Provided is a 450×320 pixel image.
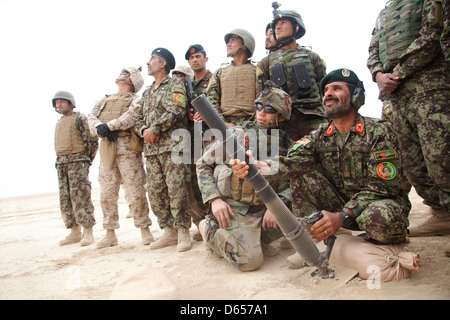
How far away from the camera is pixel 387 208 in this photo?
2.18m

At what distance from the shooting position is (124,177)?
174 inches

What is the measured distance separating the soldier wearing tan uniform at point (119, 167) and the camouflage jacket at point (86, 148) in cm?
65

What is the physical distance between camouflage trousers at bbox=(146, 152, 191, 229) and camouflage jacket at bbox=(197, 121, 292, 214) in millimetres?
757

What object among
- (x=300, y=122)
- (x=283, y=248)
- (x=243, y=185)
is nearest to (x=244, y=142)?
(x=243, y=185)

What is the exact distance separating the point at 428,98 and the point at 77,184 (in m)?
4.63

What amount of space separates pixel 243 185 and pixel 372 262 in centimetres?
→ 130

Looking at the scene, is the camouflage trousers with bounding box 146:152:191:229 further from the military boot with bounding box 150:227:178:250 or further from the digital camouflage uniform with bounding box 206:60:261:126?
the digital camouflage uniform with bounding box 206:60:261:126

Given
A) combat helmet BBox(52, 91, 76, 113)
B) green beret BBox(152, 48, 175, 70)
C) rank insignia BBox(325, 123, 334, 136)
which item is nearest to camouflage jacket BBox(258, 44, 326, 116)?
rank insignia BBox(325, 123, 334, 136)

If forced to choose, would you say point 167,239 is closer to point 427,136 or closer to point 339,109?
point 339,109

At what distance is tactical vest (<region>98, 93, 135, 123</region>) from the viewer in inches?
181

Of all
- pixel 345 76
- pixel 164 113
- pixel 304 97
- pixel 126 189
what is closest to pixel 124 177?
pixel 126 189

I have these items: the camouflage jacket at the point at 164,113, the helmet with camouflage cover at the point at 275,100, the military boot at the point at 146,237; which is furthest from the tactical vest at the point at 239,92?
the military boot at the point at 146,237

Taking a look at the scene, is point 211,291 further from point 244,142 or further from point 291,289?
point 244,142

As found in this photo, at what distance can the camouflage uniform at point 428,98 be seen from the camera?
2461 millimetres
